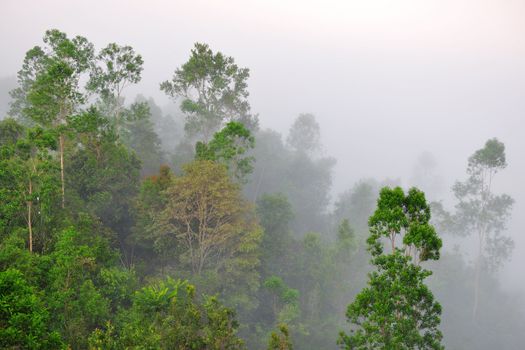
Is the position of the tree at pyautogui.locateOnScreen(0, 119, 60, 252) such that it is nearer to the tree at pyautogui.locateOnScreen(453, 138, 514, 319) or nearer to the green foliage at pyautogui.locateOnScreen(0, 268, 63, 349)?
the green foliage at pyautogui.locateOnScreen(0, 268, 63, 349)

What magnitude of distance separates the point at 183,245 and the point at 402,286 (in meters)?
19.2

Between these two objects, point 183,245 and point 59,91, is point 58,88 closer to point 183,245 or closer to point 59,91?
point 59,91

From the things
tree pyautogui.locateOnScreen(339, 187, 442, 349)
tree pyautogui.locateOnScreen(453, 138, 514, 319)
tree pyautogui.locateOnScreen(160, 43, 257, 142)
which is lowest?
tree pyautogui.locateOnScreen(339, 187, 442, 349)

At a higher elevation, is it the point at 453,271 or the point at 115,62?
the point at 453,271

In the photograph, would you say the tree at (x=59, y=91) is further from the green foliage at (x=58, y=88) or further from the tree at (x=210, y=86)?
the tree at (x=210, y=86)

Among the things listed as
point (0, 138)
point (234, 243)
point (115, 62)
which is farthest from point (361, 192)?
point (0, 138)

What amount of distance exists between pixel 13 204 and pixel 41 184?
5.15 ft

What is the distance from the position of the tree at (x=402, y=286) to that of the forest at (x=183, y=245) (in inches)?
1.9

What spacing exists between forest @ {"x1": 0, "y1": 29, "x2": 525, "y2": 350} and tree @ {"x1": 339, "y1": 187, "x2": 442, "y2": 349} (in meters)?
0.05

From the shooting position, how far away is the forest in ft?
41.9

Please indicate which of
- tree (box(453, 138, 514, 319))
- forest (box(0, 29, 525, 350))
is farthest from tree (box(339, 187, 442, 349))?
tree (box(453, 138, 514, 319))

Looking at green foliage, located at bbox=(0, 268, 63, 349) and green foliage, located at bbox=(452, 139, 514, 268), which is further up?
green foliage, located at bbox=(452, 139, 514, 268)

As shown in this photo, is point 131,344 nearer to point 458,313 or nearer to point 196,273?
point 196,273

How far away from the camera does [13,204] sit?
17078mm
